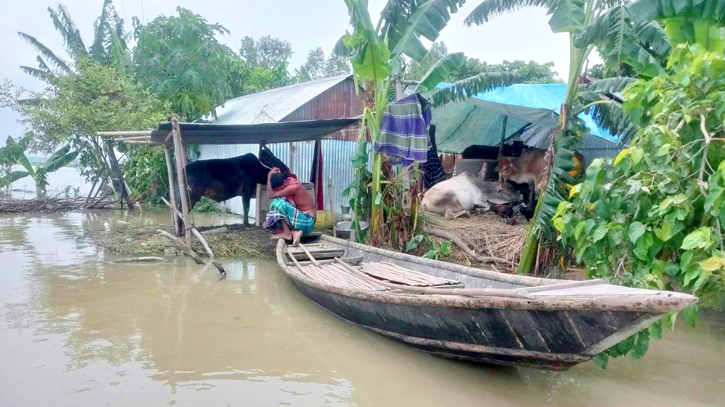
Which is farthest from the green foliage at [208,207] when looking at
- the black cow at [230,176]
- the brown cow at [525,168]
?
the brown cow at [525,168]

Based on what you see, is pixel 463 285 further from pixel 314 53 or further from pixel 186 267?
pixel 314 53

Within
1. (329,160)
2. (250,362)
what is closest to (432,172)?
(329,160)

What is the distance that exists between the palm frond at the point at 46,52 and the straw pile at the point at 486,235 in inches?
622

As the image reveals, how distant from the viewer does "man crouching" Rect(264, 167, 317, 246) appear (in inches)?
298

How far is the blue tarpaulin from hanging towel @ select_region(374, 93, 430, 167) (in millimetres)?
1836

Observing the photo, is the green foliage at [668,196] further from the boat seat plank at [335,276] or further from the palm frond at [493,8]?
the palm frond at [493,8]

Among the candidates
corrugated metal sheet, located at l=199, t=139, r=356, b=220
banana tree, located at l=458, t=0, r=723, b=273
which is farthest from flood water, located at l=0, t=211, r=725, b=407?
corrugated metal sheet, located at l=199, t=139, r=356, b=220

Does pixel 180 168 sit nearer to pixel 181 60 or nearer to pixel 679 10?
pixel 679 10

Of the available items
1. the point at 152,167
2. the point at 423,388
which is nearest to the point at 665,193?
the point at 423,388

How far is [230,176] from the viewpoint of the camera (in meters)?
9.98

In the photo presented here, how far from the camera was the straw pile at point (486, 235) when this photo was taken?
279 inches

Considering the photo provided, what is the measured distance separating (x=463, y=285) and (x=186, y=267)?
4447 mm

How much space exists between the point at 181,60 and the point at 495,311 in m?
13.9

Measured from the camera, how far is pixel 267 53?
102ft
